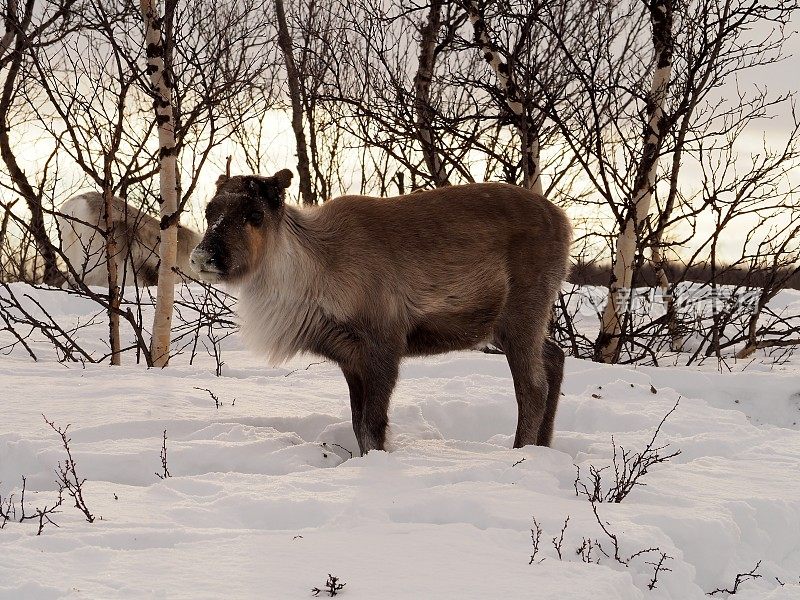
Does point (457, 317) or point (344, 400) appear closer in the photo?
point (457, 317)

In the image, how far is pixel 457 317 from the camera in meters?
5.40

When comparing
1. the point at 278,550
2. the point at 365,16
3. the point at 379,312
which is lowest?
the point at 278,550

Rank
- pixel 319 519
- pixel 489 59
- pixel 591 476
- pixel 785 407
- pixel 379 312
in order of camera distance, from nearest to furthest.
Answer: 1. pixel 319 519
2. pixel 591 476
3. pixel 379 312
4. pixel 785 407
5. pixel 489 59

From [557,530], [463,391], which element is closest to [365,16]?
[463,391]

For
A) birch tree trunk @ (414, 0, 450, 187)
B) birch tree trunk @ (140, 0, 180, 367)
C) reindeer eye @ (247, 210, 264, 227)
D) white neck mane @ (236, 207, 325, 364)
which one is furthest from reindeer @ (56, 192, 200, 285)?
reindeer eye @ (247, 210, 264, 227)

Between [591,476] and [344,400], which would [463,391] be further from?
[591,476]

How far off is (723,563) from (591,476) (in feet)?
2.89

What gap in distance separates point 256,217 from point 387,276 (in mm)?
813

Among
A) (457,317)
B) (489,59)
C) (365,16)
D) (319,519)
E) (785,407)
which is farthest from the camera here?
(365,16)

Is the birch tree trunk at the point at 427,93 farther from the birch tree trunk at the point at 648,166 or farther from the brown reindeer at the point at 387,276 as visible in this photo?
the brown reindeer at the point at 387,276

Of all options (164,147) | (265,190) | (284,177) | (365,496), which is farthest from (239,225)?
(164,147)

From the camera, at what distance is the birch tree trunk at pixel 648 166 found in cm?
846

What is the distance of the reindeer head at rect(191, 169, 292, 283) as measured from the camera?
4.81 meters

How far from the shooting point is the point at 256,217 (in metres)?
4.99
